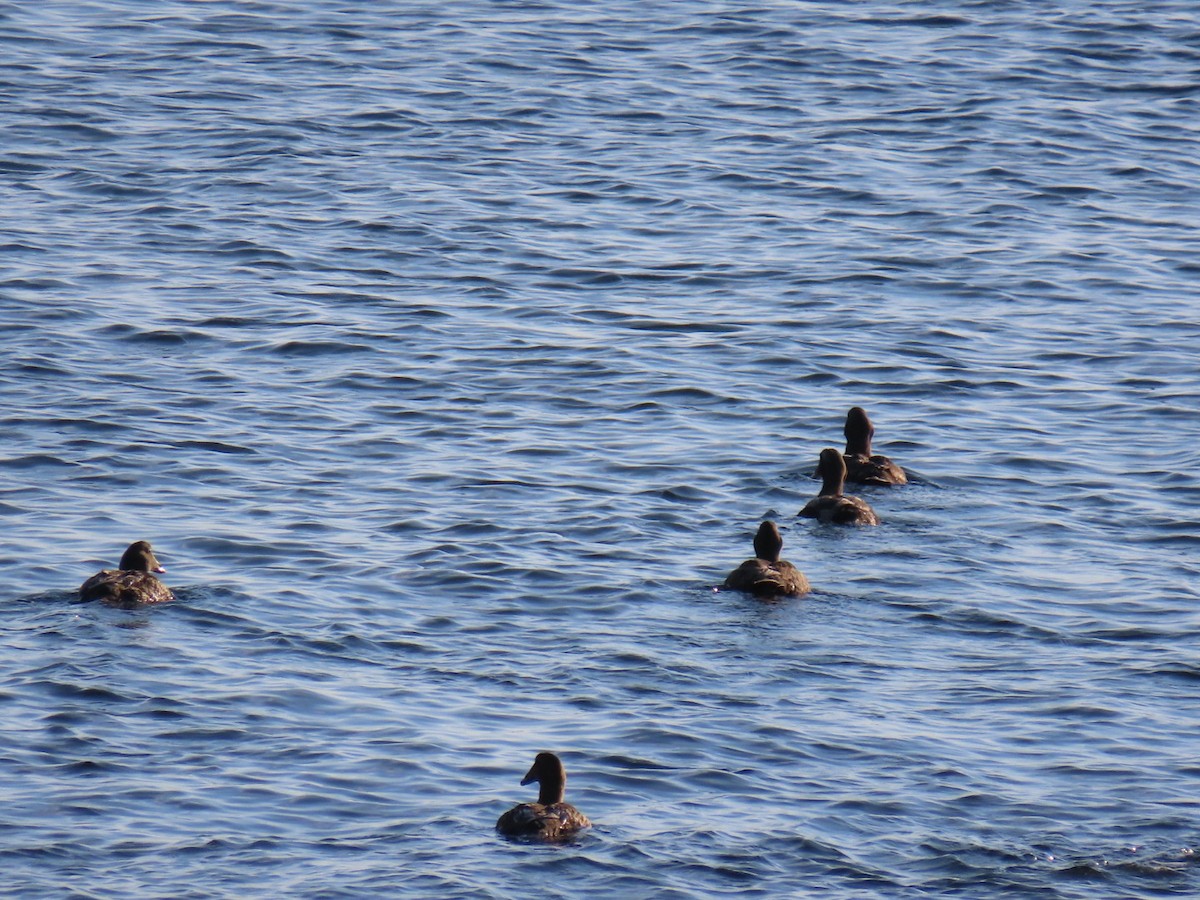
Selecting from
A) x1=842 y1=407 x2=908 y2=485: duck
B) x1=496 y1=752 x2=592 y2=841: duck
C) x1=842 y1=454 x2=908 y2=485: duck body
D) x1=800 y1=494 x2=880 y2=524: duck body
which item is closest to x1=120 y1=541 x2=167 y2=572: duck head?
x1=496 y1=752 x2=592 y2=841: duck

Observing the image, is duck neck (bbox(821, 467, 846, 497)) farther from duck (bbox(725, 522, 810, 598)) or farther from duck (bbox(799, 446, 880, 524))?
duck (bbox(725, 522, 810, 598))

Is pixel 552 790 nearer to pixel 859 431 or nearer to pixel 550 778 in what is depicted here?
pixel 550 778

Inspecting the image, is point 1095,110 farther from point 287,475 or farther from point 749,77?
point 287,475

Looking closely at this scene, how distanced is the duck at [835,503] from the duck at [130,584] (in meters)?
5.82

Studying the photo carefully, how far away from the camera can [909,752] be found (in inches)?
533

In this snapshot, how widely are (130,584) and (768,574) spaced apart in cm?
474

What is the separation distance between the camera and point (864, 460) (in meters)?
19.3

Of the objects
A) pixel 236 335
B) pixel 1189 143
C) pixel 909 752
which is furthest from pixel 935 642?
pixel 1189 143

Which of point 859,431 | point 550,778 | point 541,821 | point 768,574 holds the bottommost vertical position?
point 541,821

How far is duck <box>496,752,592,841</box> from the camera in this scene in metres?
11.9

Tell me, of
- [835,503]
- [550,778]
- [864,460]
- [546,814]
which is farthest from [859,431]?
[546,814]

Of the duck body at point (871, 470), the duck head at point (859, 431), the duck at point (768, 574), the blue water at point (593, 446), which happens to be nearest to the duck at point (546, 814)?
the blue water at point (593, 446)

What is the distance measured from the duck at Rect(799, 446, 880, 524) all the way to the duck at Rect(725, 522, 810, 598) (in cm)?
169

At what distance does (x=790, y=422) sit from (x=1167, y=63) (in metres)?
18.0
